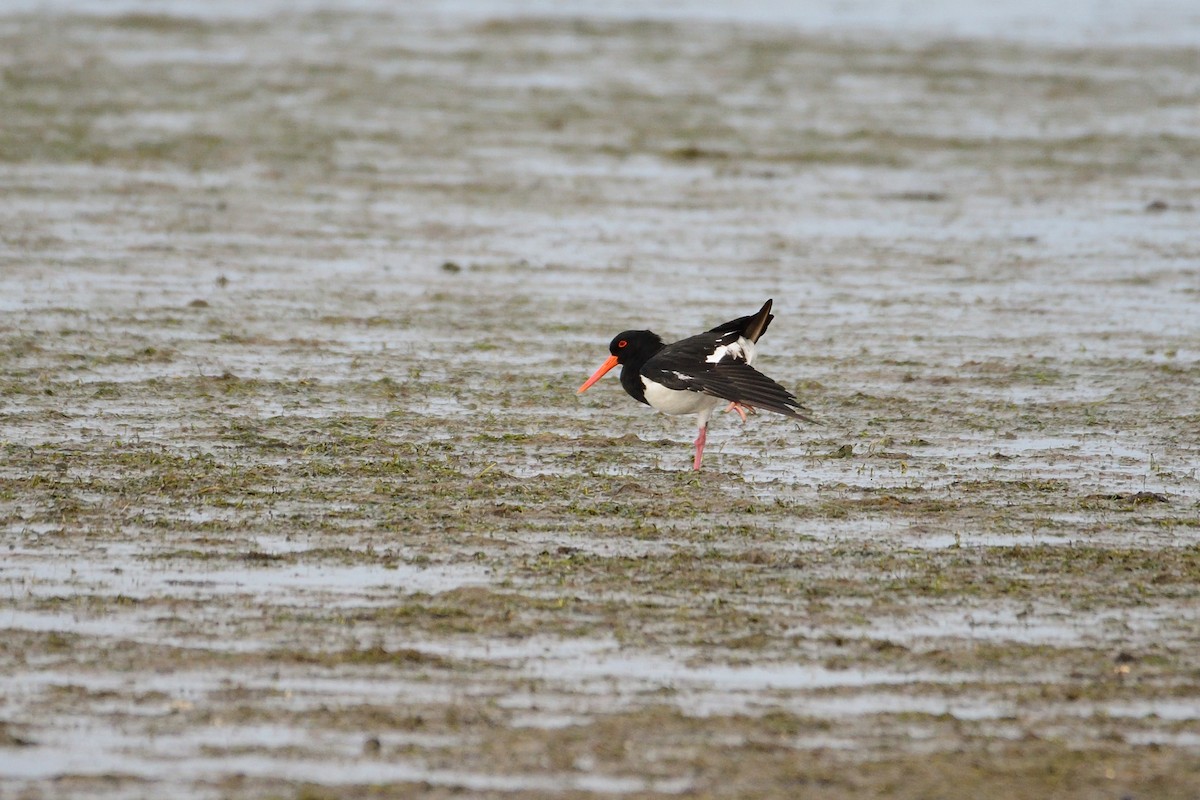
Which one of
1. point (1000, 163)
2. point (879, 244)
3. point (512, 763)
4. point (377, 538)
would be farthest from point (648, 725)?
point (1000, 163)

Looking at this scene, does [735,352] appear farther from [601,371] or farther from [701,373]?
[601,371]

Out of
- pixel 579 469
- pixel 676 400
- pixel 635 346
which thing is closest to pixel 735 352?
pixel 676 400

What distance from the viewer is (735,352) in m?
9.77

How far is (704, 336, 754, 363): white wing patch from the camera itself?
9.66m

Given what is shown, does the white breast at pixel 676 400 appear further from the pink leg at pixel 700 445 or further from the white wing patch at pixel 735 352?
the white wing patch at pixel 735 352

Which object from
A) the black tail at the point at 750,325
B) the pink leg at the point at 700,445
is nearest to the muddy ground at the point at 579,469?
the pink leg at the point at 700,445

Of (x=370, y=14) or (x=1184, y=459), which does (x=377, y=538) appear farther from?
(x=370, y=14)

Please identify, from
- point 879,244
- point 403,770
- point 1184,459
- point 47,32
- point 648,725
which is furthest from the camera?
point 47,32

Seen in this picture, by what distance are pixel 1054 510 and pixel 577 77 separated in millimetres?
19355

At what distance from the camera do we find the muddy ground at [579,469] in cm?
575

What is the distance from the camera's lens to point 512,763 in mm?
5488

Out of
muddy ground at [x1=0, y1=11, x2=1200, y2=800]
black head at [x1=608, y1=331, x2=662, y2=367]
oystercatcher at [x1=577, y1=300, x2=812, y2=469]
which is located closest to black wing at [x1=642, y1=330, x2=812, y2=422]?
oystercatcher at [x1=577, y1=300, x2=812, y2=469]

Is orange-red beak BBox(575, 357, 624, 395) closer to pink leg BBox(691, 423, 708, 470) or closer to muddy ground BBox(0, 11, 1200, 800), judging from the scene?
muddy ground BBox(0, 11, 1200, 800)

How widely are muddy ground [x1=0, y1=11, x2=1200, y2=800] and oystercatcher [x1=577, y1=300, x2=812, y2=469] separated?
0.26 meters
